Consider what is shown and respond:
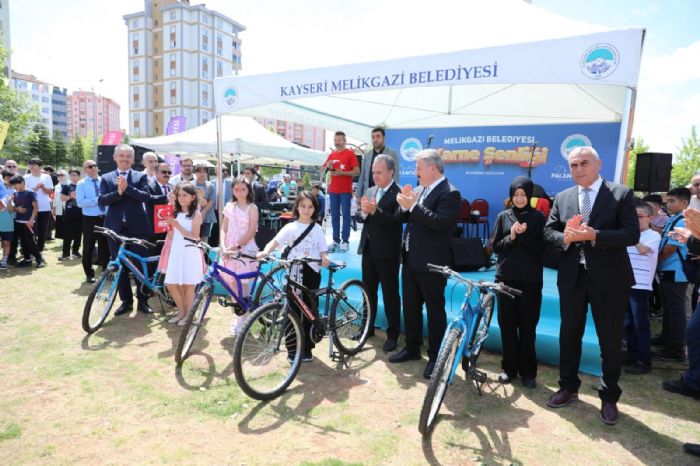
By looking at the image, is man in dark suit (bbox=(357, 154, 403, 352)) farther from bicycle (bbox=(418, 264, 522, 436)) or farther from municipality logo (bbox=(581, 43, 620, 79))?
municipality logo (bbox=(581, 43, 620, 79))

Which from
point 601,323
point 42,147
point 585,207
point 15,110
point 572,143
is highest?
point 15,110

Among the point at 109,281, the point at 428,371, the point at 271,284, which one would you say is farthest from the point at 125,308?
the point at 428,371

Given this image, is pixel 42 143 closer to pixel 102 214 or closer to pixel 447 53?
pixel 102 214

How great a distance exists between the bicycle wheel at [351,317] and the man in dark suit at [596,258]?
71.9 inches

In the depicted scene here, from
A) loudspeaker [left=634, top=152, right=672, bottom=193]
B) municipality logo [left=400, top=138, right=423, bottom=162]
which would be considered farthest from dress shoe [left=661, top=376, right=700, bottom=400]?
municipality logo [left=400, top=138, right=423, bottom=162]

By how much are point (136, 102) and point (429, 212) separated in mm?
76126

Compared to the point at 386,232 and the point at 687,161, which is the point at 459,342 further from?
the point at 687,161

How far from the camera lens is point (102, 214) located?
6.95 meters

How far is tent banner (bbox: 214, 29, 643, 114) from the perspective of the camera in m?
3.59

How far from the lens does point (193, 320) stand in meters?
3.78

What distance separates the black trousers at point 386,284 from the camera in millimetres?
4347

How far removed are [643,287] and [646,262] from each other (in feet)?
0.78

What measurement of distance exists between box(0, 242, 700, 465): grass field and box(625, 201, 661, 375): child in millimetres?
197

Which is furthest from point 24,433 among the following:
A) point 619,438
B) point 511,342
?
point 619,438
